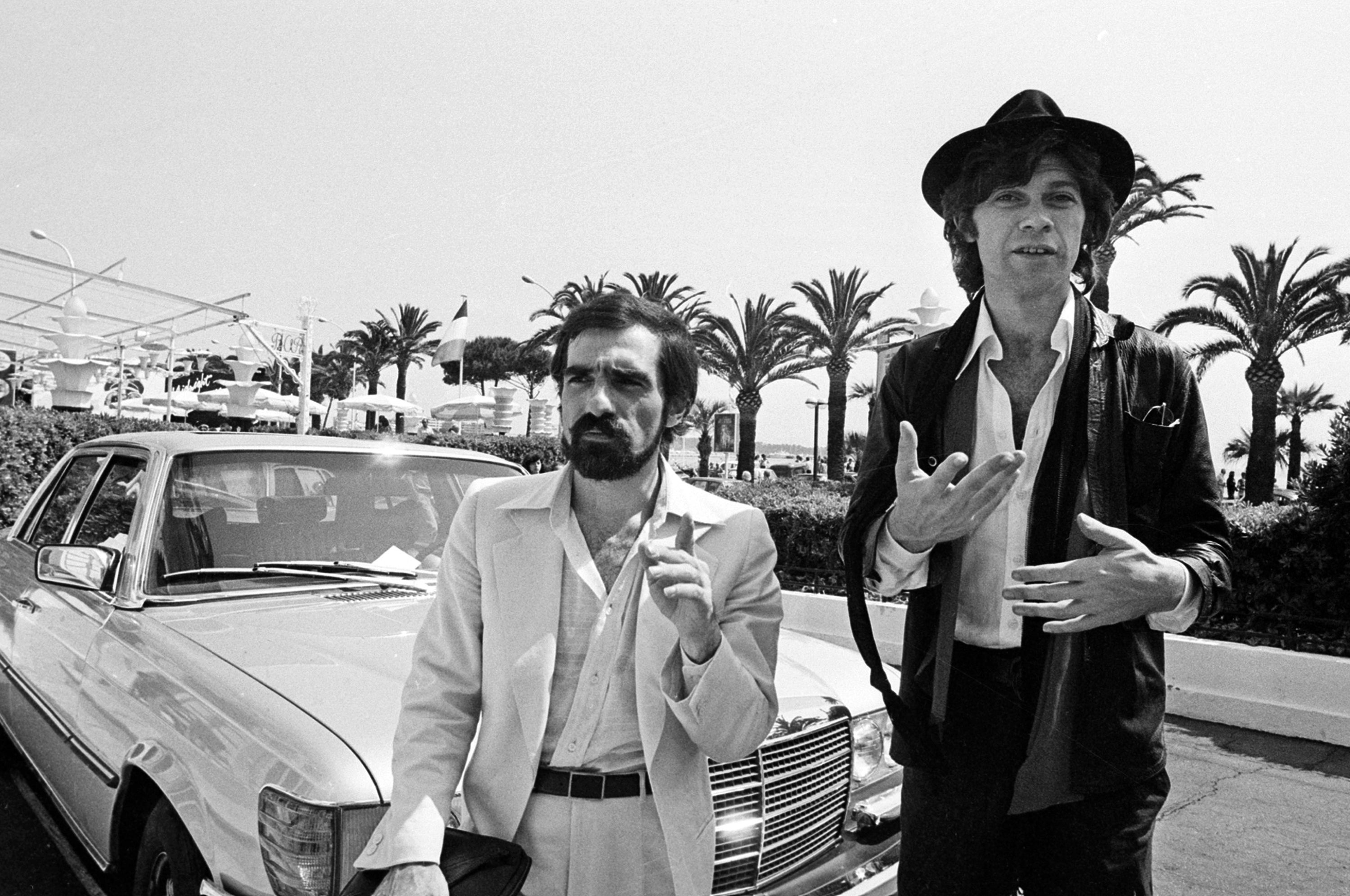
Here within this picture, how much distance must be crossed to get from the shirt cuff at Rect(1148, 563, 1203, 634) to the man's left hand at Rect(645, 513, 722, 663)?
0.73 meters

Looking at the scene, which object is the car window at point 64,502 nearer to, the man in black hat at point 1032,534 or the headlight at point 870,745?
the headlight at point 870,745

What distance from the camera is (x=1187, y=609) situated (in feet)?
5.16

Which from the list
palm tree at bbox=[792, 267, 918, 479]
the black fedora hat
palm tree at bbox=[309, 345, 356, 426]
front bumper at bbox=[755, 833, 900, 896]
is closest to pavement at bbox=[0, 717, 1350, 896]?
front bumper at bbox=[755, 833, 900, 896]

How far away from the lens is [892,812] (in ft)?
8.79

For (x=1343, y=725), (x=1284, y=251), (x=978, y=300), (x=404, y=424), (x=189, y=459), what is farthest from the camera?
(x=404, y=424)

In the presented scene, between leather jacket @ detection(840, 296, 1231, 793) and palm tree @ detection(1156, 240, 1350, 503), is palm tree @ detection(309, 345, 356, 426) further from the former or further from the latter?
leather jacket @ detection(840, 296, 1231, 793)

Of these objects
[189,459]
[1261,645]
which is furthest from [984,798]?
[1261,645]

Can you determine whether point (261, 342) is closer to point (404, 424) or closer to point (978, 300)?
point (404, 424)

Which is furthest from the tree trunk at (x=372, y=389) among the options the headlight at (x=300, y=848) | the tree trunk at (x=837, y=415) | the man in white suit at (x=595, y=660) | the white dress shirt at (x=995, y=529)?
the white dress shirt at (x=995, y=529)

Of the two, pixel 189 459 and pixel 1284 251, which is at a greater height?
pixel 1284 251

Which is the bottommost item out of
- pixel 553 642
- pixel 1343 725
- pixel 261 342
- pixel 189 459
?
pixel 1343 725

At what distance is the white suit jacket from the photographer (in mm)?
1665

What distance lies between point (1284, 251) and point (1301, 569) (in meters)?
16.8

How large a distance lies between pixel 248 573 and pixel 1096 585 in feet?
8.68
